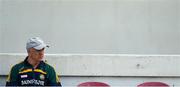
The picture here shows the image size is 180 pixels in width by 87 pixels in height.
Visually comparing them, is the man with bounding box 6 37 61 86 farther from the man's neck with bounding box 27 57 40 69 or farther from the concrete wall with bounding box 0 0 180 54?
the concrete wall with bounding box 0 0 180 54

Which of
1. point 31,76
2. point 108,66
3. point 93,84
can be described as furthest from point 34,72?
point 108,66

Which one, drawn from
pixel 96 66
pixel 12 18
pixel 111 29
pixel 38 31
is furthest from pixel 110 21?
pixel 12 18

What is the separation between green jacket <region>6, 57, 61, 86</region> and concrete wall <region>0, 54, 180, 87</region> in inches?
39.8

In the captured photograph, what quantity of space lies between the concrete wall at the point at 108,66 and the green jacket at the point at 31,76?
3.32 ft

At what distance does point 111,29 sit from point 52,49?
2.70ft

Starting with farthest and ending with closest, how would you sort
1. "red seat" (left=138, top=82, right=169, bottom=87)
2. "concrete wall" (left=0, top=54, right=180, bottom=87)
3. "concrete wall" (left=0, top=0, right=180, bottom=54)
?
"concrete wall" (left=0, top=0, right=180, bottom=54) < "concrete wall" (left=0, top=54, right=180, bottom=87) < "red seat" (left=138, top=82, right=169, bottom=87)

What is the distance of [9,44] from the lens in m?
4.28

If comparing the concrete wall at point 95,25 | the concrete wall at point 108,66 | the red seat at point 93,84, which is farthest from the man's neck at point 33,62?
the concrete wall at point 95,25

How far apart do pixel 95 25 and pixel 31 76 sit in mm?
1561

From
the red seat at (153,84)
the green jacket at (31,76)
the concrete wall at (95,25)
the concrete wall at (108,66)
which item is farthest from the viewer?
the concrete wall at (95,25)

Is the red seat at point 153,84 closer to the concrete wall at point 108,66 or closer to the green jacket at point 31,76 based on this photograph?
the concrete wall at point 108,66

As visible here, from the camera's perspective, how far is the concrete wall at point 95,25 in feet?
14.1

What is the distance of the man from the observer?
301 centimetres

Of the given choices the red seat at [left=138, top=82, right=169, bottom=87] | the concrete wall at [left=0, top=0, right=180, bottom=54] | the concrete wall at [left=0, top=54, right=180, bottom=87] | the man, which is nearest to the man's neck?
the man
